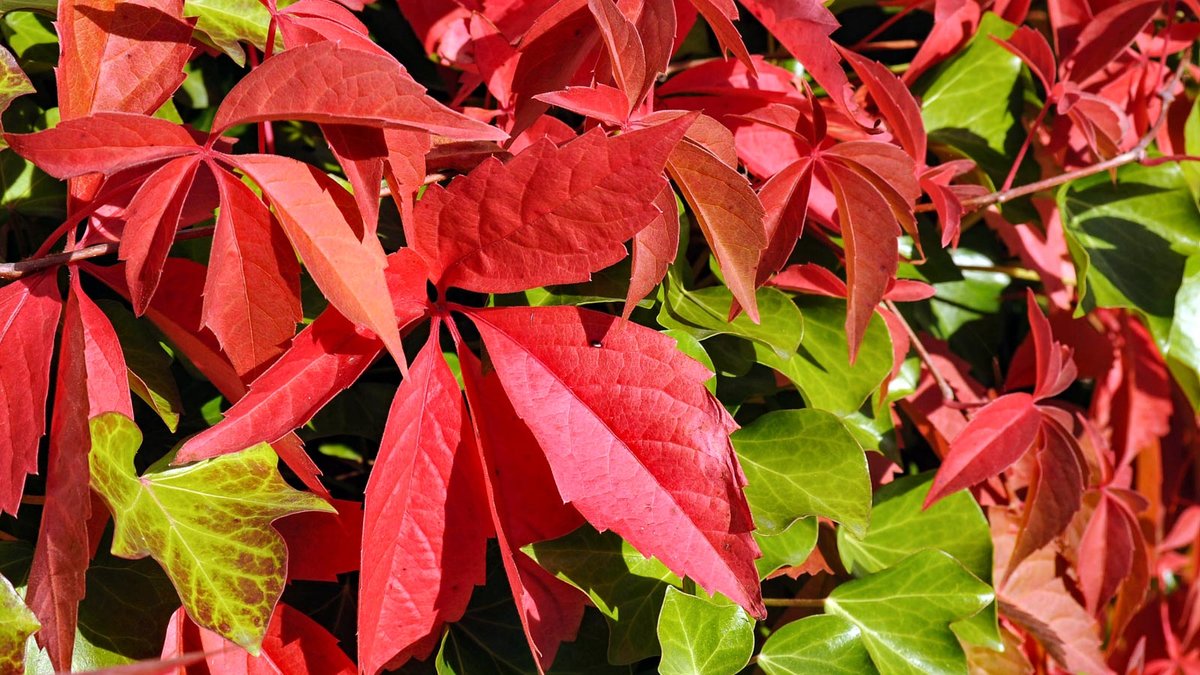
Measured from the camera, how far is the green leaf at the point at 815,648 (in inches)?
26.1

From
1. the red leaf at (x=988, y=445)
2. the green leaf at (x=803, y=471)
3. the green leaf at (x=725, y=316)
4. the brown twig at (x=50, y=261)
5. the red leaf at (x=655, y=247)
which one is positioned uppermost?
the red leaf at (x=655, y=247)

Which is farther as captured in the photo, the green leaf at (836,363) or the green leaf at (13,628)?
the green leaf at (836,363)

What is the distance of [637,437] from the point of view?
51 cm

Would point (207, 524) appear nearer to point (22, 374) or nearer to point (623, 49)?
point (22, 374)

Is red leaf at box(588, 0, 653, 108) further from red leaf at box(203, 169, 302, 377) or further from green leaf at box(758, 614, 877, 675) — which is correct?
green leaf at box(758, 614, 877, 675)

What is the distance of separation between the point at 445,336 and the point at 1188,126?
0.83 metres

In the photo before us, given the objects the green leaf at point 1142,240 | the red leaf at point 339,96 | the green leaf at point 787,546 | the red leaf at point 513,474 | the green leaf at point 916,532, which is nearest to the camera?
the red leaf at point 339,96

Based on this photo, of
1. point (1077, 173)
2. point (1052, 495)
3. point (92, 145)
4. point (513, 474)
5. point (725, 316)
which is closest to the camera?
point (92, 145)

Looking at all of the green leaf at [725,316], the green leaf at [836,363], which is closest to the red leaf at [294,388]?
the green leaf at [725,316]

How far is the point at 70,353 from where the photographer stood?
A: 19.4 inches

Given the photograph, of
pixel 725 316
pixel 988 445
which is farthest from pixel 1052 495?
pixel 725 316

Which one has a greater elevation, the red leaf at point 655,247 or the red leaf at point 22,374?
the red leaf at point 655,247

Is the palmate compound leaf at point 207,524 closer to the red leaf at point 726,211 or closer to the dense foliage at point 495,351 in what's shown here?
the dense foliage at point 495,351

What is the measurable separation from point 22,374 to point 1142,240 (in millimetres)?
976
